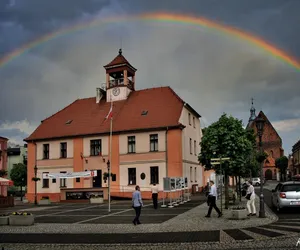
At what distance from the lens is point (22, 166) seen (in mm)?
75312

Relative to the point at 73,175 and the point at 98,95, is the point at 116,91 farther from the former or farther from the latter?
the point at 73,175

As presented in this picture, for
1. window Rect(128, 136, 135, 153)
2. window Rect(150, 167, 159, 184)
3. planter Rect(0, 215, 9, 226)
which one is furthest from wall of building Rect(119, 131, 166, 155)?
planter Rect(0, 215, 9, 226)

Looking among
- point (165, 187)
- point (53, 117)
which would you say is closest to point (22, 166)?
point (53, 117)

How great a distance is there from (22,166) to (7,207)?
132 feet

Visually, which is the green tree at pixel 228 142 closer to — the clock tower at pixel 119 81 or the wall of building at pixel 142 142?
the wall of building at pixel 142 142

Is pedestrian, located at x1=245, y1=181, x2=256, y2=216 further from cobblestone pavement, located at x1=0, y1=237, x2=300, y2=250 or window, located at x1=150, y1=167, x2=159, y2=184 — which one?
window, located at x1=150, y1=167, x2=159, y2=184

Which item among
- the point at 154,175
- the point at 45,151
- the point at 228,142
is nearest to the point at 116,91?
the point at 45,151

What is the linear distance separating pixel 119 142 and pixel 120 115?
3.84 metres

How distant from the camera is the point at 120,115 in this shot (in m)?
46.2

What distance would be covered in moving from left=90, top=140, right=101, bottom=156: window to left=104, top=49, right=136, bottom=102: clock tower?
255 inches

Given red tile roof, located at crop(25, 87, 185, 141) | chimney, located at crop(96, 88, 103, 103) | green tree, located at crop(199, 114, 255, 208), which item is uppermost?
chimney, located at crop(96, 88, 103, 103)

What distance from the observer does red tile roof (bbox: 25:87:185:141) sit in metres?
43.1

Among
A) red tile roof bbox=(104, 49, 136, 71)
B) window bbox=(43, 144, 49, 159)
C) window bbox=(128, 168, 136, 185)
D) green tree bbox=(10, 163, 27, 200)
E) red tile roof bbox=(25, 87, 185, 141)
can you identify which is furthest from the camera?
green tree bbox=(10, 163, 27, 200)

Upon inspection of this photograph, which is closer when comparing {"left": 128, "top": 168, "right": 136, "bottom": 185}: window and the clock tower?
{"left": 128, "top": 168, "right": 136, "bottom": 185}: window
